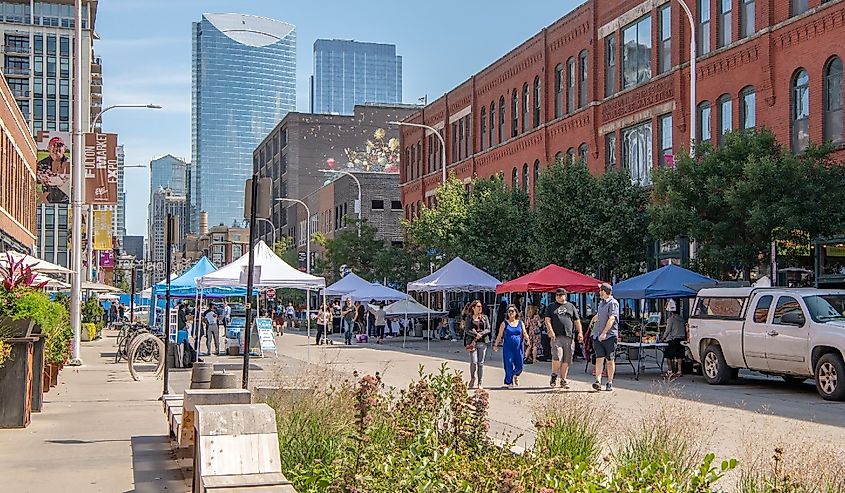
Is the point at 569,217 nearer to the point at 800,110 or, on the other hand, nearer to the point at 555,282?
the point at 555,282

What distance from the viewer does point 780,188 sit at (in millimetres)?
26016

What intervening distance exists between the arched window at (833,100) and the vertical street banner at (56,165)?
874 inches

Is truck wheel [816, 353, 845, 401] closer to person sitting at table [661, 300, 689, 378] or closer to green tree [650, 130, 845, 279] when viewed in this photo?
person sitting at table [661, 300, 689, 378]

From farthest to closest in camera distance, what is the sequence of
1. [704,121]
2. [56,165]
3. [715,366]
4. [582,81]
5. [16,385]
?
[582,81] → [704,121] → [56,165] → [715,366] → [16,385]

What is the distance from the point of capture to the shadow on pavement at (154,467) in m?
10.0

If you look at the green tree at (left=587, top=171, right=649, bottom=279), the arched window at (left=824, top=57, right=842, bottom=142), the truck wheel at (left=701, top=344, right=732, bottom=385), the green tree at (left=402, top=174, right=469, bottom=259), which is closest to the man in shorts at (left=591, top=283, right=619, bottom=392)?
the truck wheel at (left=701, top=344, right=732, bottom=385)

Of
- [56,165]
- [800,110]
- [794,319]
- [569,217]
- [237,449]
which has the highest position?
[800,110]

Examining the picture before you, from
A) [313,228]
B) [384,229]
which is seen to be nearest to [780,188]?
[384,229]

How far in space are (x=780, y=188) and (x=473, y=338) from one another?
33.4ft

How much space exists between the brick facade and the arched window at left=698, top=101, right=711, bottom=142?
85.1 ft

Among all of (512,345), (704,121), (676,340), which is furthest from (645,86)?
(512,345)

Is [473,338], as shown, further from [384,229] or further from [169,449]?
[384,229]

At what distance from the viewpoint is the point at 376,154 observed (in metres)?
125

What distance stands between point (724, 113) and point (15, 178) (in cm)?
3410
